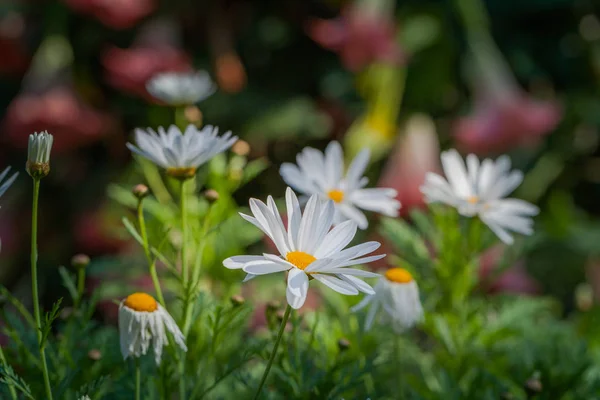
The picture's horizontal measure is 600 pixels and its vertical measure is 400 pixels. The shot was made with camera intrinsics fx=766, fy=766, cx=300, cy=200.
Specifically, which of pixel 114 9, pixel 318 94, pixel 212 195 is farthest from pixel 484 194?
pixel 318 94

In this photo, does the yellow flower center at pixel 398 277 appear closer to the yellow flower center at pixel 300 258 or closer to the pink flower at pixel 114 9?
the yellow flower center at pixel 300 258

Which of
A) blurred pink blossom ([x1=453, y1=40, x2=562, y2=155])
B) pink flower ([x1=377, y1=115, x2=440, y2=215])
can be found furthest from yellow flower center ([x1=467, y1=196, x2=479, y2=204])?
blurred pink blossom ([x1=453, y1=40, x2=562, y2=155])

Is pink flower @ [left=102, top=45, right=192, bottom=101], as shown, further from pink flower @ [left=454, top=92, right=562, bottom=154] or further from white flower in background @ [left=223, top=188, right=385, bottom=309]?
white flower in background @ [left=223, top=188, right=385, bottom=309]

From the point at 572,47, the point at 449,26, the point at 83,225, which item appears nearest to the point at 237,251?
the point at 83,225

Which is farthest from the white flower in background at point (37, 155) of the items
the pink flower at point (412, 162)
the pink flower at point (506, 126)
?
the pink flower at point (506, 126)

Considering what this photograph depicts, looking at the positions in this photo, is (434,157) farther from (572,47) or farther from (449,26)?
(572,47)
